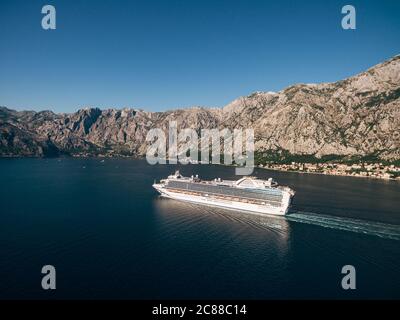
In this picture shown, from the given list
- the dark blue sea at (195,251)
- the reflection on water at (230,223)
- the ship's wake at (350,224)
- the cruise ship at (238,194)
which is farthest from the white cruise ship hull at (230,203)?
the dark blue sea at (195,251)

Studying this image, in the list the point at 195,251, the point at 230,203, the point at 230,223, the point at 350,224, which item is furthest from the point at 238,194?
the point at 195,251

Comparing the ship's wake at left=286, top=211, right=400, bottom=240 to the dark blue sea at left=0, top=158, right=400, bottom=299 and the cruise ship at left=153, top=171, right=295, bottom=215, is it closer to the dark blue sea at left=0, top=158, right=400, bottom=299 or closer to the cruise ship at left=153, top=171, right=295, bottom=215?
the dark blue sea at left=0, top=158, right=400, bottom=299

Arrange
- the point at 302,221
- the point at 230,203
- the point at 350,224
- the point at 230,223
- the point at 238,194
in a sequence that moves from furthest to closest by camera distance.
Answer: the point at 230,203 → the point at 238,194 → the point at 302,221 → the point at 230,223 → the point at 350,224

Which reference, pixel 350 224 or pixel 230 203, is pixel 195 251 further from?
pixel 230 203

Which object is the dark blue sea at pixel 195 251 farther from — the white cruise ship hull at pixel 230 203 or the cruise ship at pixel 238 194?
the cruise ship at pixel 238 194

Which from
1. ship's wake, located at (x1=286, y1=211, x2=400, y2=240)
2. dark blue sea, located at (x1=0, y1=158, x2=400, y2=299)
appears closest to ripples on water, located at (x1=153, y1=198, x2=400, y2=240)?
ship's wake, located at (x1=286, y1=211, x2=400, y2=240)
